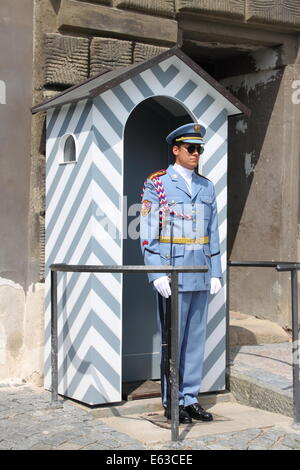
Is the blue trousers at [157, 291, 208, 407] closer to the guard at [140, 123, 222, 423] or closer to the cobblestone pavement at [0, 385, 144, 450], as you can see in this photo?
the guard at [140, 123, 222, 423]

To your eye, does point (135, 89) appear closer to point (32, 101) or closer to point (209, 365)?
point (32, 101)

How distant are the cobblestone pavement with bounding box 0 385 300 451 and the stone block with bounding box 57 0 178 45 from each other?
260 centimetres

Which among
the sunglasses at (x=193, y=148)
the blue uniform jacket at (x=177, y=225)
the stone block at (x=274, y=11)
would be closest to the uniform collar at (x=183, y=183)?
the blue uniform jacket at (x=177, y=225)

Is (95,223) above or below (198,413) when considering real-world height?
above

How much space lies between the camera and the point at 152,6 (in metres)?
6.12

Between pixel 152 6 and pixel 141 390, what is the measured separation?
278cm

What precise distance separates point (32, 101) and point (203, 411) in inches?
92.2

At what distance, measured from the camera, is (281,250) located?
6.81 meters

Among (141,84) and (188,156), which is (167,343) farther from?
(141,84)

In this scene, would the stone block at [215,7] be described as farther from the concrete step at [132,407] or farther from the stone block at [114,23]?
the concrete step at [132,407]

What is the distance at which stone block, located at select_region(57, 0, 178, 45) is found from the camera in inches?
225

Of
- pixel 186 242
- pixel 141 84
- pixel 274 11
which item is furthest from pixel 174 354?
pixel 274 11

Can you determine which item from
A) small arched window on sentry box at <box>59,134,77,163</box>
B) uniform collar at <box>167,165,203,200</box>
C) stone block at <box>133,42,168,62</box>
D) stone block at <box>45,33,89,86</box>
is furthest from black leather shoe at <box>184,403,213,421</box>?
stone block at <box>133,42,168,62</box>
